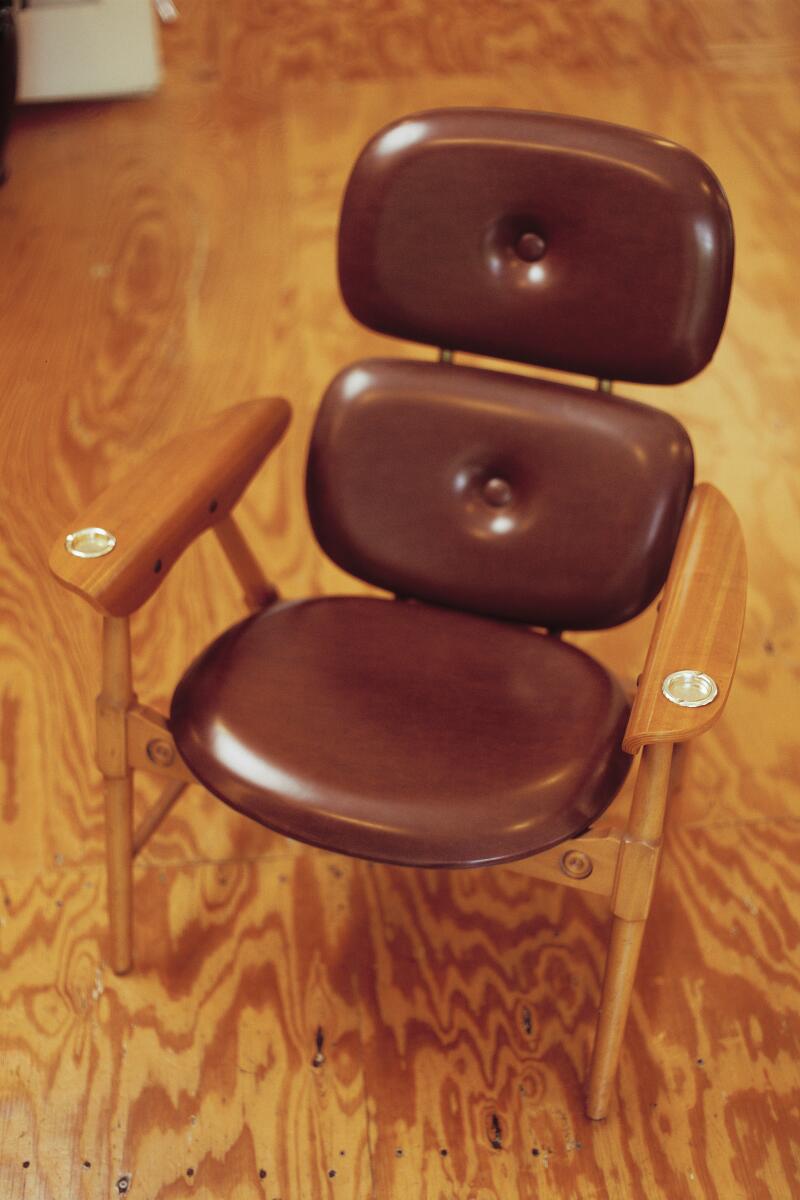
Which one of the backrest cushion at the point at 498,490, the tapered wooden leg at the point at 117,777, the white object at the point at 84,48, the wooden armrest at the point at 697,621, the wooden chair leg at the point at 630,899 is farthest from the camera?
the white object at the point at 84,48

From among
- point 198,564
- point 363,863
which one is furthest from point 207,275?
point 363,863

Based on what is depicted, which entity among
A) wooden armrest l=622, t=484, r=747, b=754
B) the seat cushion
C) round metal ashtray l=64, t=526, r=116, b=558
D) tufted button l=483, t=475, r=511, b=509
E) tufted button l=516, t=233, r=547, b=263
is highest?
tufted button l=516, t=233, r=547, b=263

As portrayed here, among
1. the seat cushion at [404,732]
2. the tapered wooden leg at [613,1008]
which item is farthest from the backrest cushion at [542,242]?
the tapered wooden leg at [613,1008]

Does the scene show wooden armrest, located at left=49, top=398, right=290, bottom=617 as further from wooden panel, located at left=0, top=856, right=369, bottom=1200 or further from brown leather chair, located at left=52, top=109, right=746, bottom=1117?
wooden panel, located at left=0, top=856, right=369, bottom=1200

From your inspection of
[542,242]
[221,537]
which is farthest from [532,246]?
[221,537]

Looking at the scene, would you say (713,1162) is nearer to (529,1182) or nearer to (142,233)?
(529,1182)

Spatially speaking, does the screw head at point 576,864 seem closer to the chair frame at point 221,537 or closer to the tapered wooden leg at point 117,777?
the chair frame at point 221,537

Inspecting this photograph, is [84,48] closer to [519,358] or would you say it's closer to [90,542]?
[519,358]

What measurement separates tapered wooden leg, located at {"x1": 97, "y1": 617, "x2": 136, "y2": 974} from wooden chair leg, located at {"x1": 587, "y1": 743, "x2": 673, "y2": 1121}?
1.80ft

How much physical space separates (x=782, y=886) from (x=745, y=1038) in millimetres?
247

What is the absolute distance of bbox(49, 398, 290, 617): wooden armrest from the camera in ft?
4.77

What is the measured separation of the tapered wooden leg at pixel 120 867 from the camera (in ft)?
5.32

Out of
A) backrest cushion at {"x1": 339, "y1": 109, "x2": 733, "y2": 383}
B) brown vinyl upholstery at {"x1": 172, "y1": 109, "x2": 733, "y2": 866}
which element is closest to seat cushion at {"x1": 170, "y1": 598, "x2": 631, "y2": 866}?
brown vinyl upholstery at {"x1": 172, "y1": 109, "x2": 733, "y2": 866}

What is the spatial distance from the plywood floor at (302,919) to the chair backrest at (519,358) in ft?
1.40
